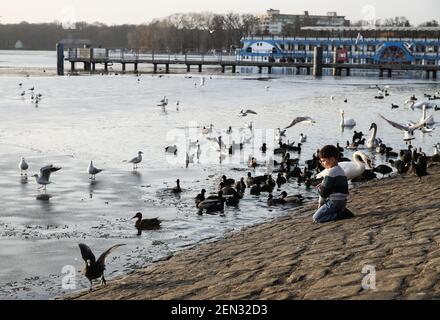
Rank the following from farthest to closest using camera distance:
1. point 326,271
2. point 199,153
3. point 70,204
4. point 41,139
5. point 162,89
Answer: point 162,89 < point 41,139 < point 199,153 < point 70,204 < point 326,271

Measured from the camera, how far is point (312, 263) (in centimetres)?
674

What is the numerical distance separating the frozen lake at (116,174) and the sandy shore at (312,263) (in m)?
0.81

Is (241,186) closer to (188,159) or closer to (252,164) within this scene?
(252,164)

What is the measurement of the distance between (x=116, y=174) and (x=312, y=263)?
30.2 ft

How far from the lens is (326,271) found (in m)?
6.29

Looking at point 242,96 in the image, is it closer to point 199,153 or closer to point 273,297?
point 199,153

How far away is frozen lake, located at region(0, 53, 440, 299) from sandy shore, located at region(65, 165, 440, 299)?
814 mm

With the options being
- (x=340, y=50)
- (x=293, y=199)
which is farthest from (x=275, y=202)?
(x=340, y=50)

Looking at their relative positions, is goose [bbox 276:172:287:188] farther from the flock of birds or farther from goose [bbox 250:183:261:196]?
goose [bbox 250:183:261:196]

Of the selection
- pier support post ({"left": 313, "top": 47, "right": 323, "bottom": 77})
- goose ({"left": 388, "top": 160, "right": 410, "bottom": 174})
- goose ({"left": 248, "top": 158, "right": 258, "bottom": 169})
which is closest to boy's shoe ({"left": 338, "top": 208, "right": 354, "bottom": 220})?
goose ({"left": 388, "top": 160, "right": 410, "bottom": 174})

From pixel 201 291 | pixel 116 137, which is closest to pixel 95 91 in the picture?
pixel 116 137

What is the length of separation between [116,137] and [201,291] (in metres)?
16.1

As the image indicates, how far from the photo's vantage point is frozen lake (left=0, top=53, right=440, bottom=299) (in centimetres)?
900

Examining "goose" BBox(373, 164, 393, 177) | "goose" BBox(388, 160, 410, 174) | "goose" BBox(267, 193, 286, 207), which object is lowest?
"goose" BBox(267, 193, 286, 207)
